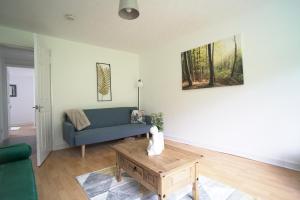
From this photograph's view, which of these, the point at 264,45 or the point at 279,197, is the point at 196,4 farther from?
the point at 279,197

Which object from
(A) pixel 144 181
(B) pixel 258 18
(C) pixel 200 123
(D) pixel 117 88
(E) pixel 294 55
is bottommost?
(A) pixel 144 181

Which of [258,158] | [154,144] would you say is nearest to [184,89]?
[258,158]

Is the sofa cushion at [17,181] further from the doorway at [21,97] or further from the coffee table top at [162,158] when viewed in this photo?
the doorway at [21,97]

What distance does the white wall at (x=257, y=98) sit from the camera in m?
2.19

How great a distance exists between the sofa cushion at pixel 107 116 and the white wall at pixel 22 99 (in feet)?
17.0

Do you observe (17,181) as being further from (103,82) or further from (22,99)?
(22,99)

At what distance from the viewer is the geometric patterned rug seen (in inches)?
65.2

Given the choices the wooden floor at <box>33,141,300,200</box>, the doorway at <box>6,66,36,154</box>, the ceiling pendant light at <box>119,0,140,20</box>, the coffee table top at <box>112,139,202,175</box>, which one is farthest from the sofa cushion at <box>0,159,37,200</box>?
the doorway at <box>6,66,36,154</box>

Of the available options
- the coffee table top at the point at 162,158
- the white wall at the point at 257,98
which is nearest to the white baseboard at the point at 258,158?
the white wall at the point at 257,98

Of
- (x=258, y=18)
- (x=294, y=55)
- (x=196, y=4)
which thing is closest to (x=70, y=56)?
(x=196, y=4)

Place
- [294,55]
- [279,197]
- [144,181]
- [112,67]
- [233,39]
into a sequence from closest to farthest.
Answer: [144,181] → [279,197] → [294,55] → [233,39] → [112,67]

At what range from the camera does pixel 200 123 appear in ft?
10.7

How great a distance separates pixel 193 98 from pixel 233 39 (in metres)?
1.28

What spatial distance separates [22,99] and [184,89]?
7249mm
